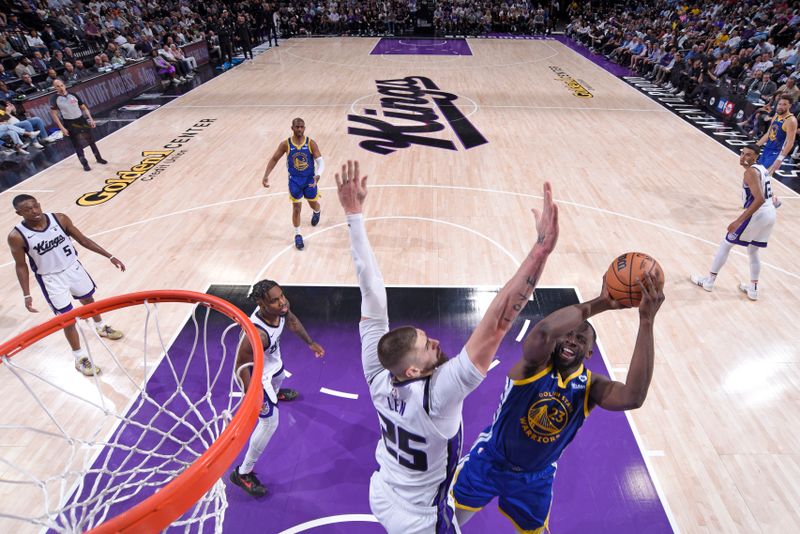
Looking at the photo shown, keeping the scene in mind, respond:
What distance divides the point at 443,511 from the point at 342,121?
10.8 metres

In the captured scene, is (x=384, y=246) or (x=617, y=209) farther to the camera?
(x=617, y=209)

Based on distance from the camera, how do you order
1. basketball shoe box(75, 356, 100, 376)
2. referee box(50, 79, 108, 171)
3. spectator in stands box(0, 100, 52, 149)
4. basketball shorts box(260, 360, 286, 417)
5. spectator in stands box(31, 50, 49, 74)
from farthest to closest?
spectator in stands box(31, 50, 49, 74)
spectator in stands box(0, 100, 52, 149)
referee box(50, 79, 108, 171)
basketball shoe box(75, 356, 100, 376)
basketball shorts box(260, 360, 286, 417)

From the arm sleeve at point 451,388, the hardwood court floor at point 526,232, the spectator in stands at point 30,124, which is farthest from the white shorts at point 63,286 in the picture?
the spectator in stands at point 30,124

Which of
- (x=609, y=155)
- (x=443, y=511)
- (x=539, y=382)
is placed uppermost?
(x=539, y=382)

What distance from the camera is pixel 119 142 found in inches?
422

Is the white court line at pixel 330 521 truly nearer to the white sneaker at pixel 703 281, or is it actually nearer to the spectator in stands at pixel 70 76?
the white sneaker at pixel 703 281

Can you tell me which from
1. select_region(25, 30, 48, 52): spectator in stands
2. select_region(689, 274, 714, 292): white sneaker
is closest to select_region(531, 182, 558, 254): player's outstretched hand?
select_region(689, 274, 714, 292): white sneaker

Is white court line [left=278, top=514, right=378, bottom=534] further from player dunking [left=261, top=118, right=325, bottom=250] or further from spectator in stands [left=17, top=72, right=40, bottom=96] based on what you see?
spectator in stands [left=17, top=72, right=40, bottom=96]

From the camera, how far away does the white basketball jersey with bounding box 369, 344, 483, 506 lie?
185 centimetres

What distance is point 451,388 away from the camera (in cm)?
183

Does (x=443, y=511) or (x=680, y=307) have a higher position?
(x=443, y=511)

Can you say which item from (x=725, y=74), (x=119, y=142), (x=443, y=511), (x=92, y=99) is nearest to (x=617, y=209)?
(x=443, y=511)

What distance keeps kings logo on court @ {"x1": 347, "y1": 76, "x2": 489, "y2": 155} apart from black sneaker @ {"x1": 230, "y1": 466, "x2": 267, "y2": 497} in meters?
7.62

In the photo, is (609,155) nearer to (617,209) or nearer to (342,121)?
(617,209)
